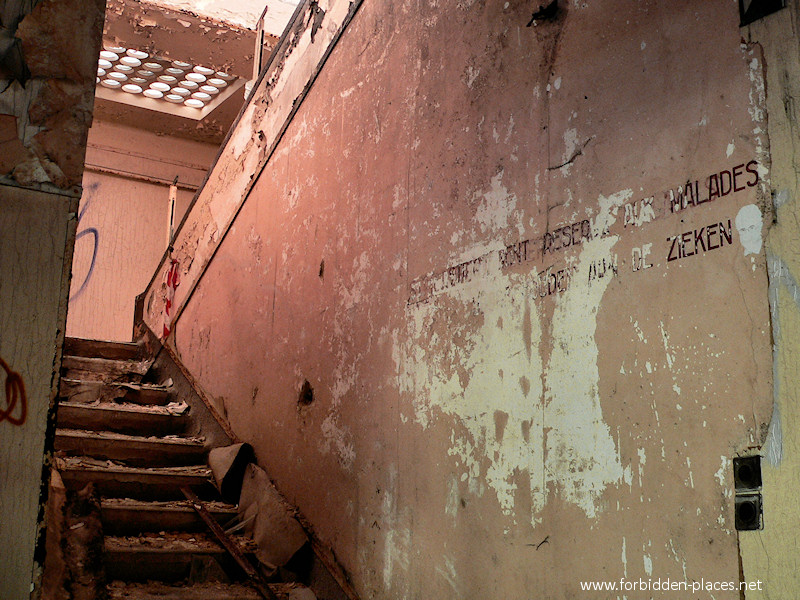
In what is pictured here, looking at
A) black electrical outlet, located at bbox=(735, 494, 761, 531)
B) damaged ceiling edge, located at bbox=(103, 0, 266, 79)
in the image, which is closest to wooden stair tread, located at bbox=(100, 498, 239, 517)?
black electrical outlet, located at bbox=(735, 494, 761, 531)

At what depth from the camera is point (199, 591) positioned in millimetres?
3285

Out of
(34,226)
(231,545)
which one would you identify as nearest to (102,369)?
(231,545)

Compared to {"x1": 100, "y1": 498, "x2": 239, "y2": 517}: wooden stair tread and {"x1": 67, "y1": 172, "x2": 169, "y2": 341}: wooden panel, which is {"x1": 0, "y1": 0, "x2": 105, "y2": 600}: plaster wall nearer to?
{"x1": 100, "y1": 498, "x2": 239, "y2": 517}: wooden stair tread

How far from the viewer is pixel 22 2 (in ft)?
7.04

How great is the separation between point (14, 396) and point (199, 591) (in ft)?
5.29

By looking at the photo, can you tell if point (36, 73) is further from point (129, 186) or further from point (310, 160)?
point (129, 186)

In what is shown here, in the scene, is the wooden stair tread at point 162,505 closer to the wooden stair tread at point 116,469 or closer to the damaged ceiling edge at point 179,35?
the wooden stair tread at point 116,469

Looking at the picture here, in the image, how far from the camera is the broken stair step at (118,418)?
4398 millimetres

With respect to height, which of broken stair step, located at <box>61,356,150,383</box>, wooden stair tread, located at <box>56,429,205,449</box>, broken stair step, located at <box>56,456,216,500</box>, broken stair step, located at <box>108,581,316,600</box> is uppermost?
broken stair step, located at <box>61,356,150,383</box>

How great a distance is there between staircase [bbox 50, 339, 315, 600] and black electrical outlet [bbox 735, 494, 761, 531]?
2.09m

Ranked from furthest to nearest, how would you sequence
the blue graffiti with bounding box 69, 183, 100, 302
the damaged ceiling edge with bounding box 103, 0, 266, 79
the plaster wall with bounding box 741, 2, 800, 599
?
the blue graffiti with bounding box 69, 183, 100, 302, the damaged ceiling edge with bounding box 103, 0, 266, 79, the plaster wall with bounding box 741, 2, 800, 599

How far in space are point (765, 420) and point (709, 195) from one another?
1.84 ft

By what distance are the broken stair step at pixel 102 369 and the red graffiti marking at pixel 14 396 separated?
3.15m

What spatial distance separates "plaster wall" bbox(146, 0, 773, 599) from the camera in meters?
1.92
